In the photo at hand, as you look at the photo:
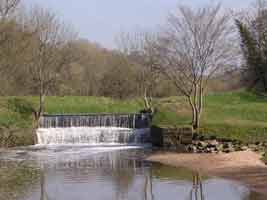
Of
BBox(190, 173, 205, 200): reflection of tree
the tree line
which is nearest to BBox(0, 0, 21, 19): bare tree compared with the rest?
the tree line

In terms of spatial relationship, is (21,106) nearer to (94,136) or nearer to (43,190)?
(94,136)

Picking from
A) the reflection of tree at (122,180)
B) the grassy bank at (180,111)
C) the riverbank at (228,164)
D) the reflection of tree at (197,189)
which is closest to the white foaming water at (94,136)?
the grassy bank at (180,111)

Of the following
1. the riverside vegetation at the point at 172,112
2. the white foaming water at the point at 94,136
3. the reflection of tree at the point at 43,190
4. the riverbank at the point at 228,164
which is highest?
the riverside vegetation at the point at 172,112

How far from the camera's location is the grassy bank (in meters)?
32.2

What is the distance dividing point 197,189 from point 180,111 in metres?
20.2

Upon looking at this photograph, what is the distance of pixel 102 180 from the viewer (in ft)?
68.7

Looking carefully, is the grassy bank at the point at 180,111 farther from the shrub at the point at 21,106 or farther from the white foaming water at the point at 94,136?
the white foaming water at the point at 94,136

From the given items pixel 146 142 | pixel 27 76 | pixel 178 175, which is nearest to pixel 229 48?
pixel 146 142

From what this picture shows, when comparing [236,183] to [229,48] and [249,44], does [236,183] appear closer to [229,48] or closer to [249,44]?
[229,48]

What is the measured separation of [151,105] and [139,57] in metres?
4.74

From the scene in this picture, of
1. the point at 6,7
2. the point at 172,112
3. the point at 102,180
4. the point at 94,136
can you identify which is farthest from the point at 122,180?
the point at 172,112

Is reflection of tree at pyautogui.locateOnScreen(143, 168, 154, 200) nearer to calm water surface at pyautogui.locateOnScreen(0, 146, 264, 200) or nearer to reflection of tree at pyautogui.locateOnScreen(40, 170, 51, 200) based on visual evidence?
calm water surface at pyautogui.locateOnScreen(0, 146, 264, 200)

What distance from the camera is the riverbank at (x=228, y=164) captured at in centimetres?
2031

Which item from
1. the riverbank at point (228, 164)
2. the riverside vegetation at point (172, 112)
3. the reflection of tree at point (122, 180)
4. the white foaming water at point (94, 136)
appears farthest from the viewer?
the white foaming water at point (94, 136)
